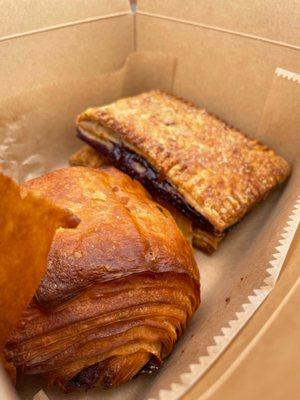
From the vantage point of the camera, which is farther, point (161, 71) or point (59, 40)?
point (161, 71)

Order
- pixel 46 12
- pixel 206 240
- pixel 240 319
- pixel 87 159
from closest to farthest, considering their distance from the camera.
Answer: pixel 240 319, pixel 206 240, pixel 46 12, pixel 87 159

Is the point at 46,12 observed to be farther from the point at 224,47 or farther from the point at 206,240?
the point at 206,240

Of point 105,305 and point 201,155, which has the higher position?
point 201,155

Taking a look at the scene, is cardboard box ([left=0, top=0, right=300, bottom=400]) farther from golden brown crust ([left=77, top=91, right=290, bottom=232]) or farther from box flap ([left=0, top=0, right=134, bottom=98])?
golden brown crust ([left=77, top=91, right=290, bottom=232])

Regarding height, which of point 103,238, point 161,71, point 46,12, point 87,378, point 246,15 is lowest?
point 87,378

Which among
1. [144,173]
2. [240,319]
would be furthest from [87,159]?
[240,319]

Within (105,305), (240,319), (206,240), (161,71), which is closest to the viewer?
(240,319)

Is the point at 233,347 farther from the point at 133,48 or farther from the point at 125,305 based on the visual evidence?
the point at 133,48
